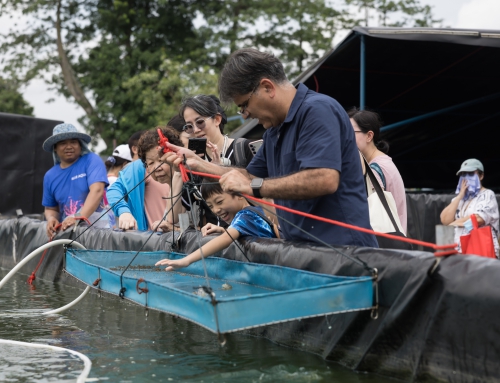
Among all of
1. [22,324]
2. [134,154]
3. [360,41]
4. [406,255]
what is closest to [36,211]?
[134,154]

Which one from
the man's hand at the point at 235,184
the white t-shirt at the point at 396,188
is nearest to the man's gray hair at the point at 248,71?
the man's hand at the point at 235,184

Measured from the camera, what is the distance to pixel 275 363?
349 cm

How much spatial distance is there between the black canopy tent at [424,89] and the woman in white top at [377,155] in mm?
3559

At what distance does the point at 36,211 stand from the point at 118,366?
28.4 ft

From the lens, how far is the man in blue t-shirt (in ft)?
23.1

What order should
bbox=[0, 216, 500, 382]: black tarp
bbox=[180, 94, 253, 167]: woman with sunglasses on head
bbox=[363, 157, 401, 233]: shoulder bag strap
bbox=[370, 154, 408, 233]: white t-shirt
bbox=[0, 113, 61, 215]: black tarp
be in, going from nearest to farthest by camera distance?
bbox=[0, 216, 500, 382]: black tarp < bbox=[363, 157, 401, 233]: shoulder bag strap < bbox=[370, 154, 408, 233]: white t-shirt < bbox=[180, 94, 253, 167]: woman with sunglasses on head < bbox=[0, 113, 61, 215]: black tarp

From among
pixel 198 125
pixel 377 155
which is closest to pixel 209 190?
pixel 198 125

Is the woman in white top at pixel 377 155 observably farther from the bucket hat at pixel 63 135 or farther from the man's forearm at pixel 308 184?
the bucket hat at pixel 63 135

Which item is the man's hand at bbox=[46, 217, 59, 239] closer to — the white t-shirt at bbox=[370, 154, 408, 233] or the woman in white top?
the woman in white top

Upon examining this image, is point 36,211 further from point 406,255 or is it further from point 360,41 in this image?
point 406,255

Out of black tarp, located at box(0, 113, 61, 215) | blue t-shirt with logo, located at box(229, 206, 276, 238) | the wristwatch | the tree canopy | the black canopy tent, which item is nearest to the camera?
the wristwatch

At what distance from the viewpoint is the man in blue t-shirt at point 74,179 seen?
7.04 m

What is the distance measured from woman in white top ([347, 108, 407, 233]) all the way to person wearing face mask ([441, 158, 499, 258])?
2803 millimetres

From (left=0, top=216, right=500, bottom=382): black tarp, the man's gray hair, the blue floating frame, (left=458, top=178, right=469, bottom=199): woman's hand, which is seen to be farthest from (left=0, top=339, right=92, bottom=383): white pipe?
(left=458, top=178, right=469, bottom=199): woman's hand
